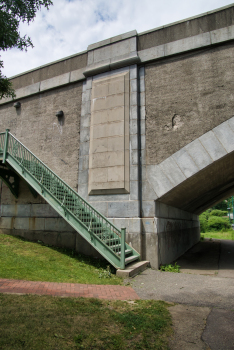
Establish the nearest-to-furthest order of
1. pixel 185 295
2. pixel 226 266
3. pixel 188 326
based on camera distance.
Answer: pixel 188 326
pixel 185 295
pixel 226 266

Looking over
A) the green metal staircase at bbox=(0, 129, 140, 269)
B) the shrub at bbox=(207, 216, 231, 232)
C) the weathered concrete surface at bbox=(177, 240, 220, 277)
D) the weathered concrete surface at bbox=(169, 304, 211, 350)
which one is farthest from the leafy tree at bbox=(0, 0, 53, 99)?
the shrub at bbox=(207, 216, 231, 232)

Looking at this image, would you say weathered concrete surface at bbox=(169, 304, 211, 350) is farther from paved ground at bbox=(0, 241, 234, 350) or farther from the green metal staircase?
the green metal staircase

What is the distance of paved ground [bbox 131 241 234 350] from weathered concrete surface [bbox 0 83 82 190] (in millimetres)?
5067

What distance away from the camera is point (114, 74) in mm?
9859

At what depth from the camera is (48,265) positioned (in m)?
7.00

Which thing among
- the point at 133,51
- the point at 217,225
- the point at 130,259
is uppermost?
the point at 133,51

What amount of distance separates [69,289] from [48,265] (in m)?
2.00

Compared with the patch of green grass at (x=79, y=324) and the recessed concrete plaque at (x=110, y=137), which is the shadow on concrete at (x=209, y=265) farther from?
the patch of green grass at (x=79, y=324)

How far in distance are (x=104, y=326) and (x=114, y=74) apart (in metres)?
8.90

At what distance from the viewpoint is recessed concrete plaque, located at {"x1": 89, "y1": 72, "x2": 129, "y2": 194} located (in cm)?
886

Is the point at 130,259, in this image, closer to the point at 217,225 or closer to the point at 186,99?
the point at 186,99

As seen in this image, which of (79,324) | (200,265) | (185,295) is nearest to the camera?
(79,324)

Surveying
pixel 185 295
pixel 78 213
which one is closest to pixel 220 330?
pixel 185 295

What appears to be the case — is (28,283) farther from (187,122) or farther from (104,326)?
(187,122)
